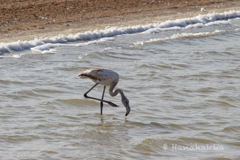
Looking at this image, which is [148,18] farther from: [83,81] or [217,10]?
[83,81]

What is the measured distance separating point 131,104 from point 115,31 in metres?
6.53

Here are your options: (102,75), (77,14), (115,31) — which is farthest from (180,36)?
(102,75)

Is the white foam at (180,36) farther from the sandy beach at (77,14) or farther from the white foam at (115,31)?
the sandy beach at (77,14)

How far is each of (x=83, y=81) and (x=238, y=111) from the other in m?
3.80

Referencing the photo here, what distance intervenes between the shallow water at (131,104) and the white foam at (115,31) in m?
0.22

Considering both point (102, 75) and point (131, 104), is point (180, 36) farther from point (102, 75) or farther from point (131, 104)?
point (102, 75)

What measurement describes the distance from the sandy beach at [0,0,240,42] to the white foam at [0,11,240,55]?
47 cm

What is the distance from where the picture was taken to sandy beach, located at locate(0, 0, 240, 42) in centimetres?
1347

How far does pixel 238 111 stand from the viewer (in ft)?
26.5

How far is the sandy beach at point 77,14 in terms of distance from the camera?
13469 mm

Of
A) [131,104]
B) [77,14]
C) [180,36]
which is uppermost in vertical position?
[77,14]

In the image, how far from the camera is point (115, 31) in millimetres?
14352

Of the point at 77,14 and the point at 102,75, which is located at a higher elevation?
the point at 77,14

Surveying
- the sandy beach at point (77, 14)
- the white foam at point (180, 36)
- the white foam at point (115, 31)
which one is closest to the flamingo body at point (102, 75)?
the white foam at point (115, 31)
